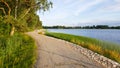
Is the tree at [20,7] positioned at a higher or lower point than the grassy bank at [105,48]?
higher

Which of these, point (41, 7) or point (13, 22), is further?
point (41, 7)

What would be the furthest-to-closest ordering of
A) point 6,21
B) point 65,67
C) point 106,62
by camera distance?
1. point 6,21
2. point 106,62
3. point 65,67

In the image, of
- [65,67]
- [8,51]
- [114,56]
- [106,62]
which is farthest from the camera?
[114,56]

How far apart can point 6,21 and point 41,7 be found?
754 cm

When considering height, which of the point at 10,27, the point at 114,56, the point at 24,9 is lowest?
the point at 114,56

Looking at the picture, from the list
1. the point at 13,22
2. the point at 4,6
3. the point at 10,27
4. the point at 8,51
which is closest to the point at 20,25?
the point at 13,22

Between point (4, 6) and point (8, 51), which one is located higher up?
point (4, 6)

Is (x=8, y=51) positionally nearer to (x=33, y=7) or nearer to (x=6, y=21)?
(x=6, y=21)

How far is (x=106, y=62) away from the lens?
10609 mm

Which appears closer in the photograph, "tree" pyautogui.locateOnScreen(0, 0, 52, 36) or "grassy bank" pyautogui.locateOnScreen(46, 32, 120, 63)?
"grassy bank" pyautogui.locateOnScreen(46, 32, 120, 63)

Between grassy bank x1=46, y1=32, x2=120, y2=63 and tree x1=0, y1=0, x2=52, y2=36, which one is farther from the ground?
tree x1=0, y1=0, x2=52, y2=36

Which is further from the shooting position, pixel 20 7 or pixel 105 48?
pixel 20 7

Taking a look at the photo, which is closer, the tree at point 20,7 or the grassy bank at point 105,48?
the grassy bank at point 105,48

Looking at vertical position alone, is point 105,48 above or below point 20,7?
below
